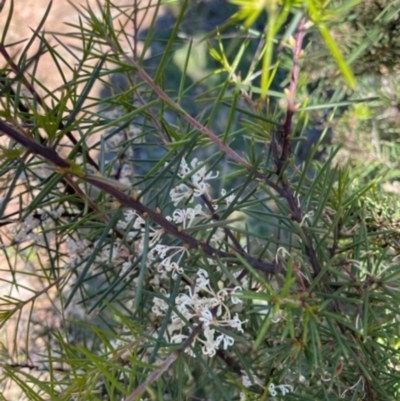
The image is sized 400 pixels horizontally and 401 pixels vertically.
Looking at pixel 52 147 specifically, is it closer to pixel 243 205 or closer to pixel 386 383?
pixel 243 205

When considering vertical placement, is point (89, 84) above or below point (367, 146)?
above

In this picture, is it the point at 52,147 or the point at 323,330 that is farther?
the point at 323,330

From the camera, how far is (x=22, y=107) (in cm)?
43

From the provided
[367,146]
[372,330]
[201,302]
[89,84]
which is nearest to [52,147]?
[89,84]

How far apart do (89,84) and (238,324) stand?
0.57ft

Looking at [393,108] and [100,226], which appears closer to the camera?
[100,226]

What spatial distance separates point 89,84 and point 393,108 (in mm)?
613

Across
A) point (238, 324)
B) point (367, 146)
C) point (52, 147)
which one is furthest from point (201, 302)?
point (367, 146)

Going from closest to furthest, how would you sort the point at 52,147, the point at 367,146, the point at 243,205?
the point at 52,147, the point at 243,205, the point at 367,146

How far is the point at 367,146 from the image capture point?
747 millimetres

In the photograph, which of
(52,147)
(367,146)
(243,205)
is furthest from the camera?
(367,146)

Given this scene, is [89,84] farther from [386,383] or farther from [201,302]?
[386,383]

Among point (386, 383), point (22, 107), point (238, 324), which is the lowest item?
point (386, 383)

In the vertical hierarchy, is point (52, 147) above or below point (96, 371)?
above
